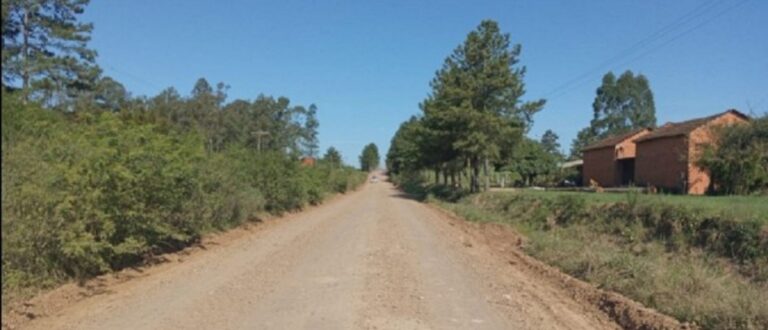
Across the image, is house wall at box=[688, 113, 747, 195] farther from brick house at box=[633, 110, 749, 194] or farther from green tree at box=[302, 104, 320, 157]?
green tree at box=[302, 104, 320, 157]

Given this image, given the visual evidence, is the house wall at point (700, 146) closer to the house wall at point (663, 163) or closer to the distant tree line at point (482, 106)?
the house wall at point (663, 163)

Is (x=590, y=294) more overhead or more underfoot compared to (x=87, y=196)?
more underfoot

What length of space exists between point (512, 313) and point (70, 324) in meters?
5.95

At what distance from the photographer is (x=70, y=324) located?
300 inches

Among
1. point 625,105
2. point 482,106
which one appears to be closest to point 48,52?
point 482,106

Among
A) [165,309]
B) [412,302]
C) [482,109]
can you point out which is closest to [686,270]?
[412,302]

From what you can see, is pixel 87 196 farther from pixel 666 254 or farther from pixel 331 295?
pixel 666 254

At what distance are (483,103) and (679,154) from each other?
1269 cm

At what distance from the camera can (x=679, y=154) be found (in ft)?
116

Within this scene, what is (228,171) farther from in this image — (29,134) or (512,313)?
(512,313)

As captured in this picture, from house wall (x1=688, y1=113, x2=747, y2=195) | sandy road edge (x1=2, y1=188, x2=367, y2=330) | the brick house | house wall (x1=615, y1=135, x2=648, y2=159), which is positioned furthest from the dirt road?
house wall (x1=615, y1=135, x2=648, y2=159)

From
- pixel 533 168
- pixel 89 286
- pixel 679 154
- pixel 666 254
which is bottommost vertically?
pixel 89 286

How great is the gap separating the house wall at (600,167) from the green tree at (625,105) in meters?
49.3

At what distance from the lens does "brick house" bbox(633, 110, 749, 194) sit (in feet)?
110
